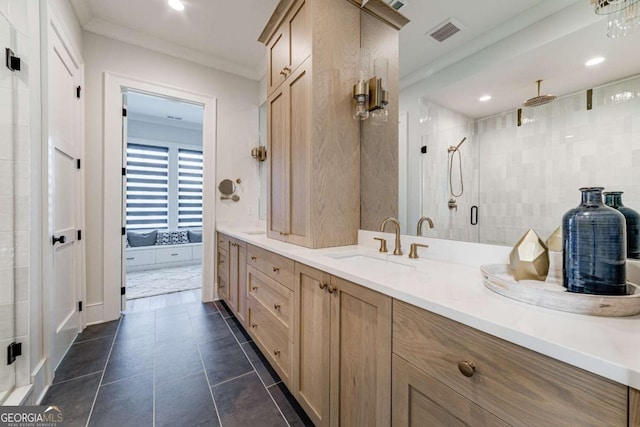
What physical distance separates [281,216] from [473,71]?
153cm

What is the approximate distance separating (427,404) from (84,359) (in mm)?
2446

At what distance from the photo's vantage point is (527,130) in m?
1.06

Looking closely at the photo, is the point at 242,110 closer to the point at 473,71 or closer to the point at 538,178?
the point at 473,71

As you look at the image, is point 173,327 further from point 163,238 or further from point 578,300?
point 163,238

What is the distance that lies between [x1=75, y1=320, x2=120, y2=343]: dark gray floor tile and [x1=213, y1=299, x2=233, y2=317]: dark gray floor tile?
931 mm

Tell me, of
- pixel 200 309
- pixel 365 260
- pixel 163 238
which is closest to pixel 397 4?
pixel 365 260

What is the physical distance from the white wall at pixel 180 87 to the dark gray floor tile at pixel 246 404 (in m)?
1.88

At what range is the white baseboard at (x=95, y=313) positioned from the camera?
2467mm

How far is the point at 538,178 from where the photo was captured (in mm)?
1029

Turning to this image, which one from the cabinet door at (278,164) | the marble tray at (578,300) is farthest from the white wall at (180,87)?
the marble tray at (578,300)

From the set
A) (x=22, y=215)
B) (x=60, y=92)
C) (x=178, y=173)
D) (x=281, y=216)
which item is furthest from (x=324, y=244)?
(x=178, y=173)

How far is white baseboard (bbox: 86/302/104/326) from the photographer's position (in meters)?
2.47

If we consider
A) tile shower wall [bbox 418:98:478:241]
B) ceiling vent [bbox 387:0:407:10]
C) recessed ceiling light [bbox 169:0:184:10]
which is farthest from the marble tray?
recessed ceiling light [bbox 169:0:184:10]

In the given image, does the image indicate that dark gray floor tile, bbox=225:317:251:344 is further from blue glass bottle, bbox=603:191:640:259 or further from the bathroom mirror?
blue glass bottle, bbox=603:191:640:259
